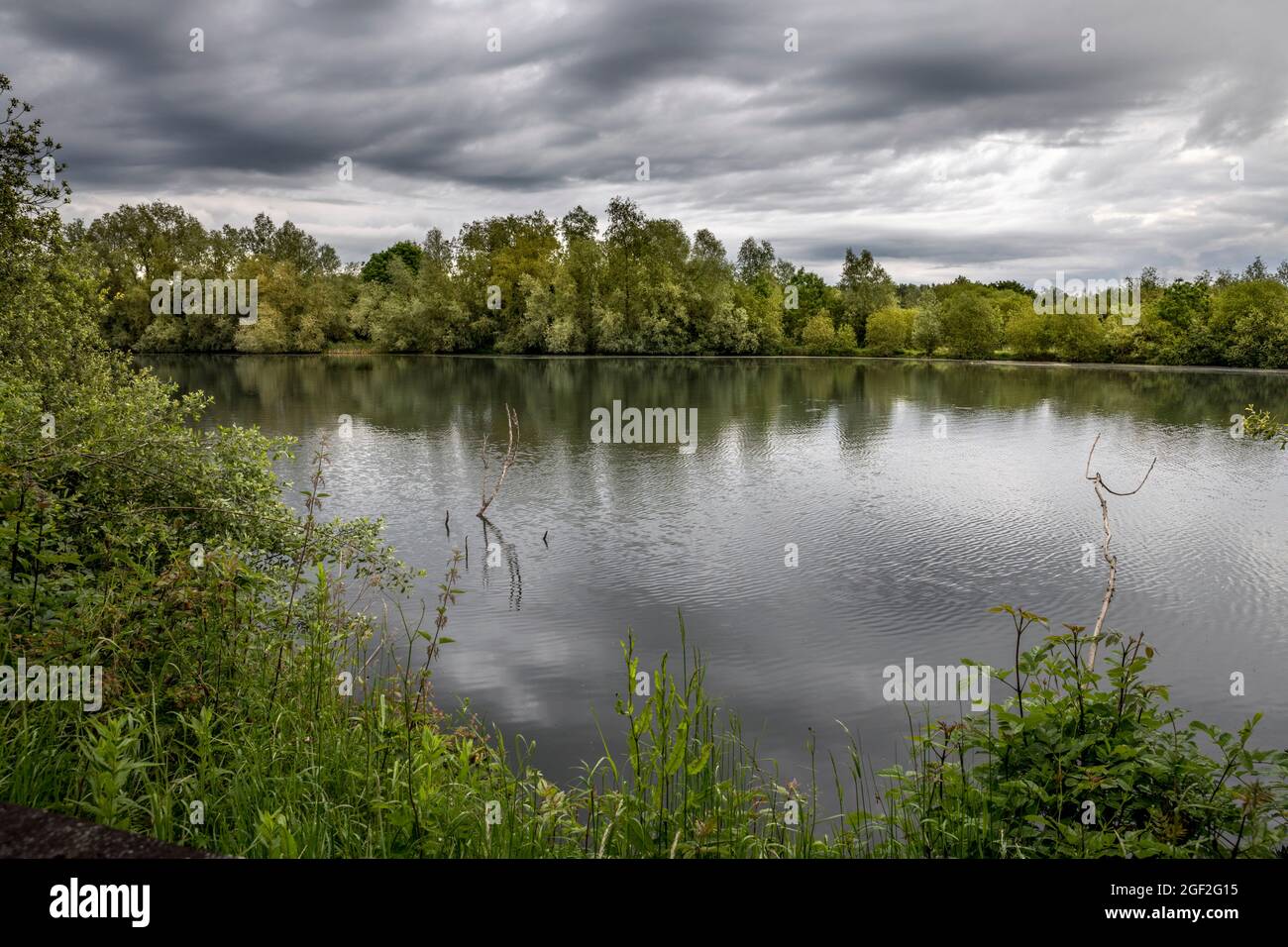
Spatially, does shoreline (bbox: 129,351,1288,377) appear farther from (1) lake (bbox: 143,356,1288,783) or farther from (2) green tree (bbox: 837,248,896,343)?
(1) lake (bbox: 143,356,1288,783)

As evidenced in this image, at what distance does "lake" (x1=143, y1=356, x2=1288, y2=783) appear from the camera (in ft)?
49.2

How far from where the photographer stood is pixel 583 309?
10488 centimetres

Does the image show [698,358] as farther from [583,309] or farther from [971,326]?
[971,326]

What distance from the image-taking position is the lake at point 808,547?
1498cm

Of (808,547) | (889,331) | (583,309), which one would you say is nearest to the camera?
(808,547)

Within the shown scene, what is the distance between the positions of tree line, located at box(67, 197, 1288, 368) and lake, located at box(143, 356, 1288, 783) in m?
49.1

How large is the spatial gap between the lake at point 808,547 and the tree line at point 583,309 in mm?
49070

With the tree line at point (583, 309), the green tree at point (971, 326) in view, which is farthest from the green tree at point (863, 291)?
the green tree at point (971, 326)

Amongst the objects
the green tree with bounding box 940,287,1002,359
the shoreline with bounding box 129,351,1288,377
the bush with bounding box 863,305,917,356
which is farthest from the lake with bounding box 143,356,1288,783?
the bush with bounding box 863,305,917,356

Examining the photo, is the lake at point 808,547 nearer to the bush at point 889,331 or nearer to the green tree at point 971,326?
the green tree at point 971,326

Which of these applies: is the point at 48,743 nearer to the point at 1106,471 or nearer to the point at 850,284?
the point at 1106,471

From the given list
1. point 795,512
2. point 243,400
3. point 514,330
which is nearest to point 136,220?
point 514,330

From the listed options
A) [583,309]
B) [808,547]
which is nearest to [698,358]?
[583,309]

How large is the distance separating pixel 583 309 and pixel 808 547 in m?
84.5
